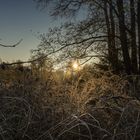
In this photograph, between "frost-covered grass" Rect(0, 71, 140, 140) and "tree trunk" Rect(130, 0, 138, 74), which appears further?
"tree trunk" Rect(130, 0, 138, 74)

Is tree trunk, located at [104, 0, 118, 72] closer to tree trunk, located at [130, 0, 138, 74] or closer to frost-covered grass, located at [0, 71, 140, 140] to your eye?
tree trunk, located at [130, 0, 138, 74]

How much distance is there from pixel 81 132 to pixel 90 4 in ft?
56.0

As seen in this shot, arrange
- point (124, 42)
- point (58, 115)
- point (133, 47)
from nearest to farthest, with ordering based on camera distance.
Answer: point (58, 115) → point (133, 47) → point (124, 42)

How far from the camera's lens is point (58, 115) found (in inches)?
179

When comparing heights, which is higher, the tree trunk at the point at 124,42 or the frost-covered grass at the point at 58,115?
the tree trunk at the point at 124,42

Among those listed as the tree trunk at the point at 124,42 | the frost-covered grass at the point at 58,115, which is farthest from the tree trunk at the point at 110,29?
the frost-covered grass at the point at 58,115

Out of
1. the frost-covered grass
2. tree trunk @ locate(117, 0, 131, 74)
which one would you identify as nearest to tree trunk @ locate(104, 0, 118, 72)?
tree trunk @ locate(117, 0, 131, 74)

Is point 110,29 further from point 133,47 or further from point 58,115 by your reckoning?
point 58,115

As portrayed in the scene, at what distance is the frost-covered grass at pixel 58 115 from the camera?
13.2ft

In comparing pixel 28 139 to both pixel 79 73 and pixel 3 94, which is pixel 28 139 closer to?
pixel 3 94

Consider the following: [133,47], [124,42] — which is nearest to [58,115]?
[133,47]

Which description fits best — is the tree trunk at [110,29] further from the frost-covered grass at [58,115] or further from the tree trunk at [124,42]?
the frost-covered grass at [58,115]

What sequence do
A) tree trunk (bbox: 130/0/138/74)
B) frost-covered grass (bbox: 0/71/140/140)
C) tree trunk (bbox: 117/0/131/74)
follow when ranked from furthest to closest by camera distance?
1. tree trunk (bbox: 117/0/131/74)
2. tree trunk (bbox: 130/0/138/74)
3. frost-covered grass (bbox: 0/71/140/140)

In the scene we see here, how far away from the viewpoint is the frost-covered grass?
4035 millimetres
